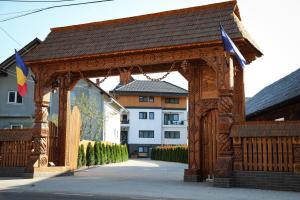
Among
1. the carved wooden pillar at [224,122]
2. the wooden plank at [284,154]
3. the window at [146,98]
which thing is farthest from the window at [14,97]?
the window at [146,98]

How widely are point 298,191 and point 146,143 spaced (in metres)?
53.0

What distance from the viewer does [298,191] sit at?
11805 millimetres

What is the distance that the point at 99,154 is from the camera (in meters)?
29.5

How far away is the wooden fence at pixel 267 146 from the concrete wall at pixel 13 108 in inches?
923

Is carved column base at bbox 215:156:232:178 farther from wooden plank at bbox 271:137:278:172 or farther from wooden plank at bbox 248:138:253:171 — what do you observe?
wooden plank at bbox 271:137:278:172

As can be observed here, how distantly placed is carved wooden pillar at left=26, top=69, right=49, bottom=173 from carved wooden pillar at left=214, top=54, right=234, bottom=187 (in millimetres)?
7384

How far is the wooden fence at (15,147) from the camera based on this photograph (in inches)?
658

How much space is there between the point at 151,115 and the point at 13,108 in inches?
1312

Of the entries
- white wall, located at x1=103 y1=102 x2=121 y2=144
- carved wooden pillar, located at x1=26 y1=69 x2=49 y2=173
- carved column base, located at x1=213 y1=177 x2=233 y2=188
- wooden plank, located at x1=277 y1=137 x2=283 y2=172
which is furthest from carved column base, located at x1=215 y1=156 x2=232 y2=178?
white wall, located at x1=103 y1=102 x2=121 y2=144

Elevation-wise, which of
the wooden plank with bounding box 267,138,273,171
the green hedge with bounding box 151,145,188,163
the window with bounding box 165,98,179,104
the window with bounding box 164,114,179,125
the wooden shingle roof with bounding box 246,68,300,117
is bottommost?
the green hedge with bounding box 151,145,188,163

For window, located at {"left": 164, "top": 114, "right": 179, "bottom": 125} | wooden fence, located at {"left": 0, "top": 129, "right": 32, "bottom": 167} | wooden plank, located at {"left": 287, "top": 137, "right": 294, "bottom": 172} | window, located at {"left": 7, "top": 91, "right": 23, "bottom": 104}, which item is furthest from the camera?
window, located at {"left": 164, "top": 114, "right": 179, "bottom": 125}

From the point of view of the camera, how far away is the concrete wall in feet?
108

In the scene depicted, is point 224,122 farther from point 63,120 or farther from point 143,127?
point 143,127

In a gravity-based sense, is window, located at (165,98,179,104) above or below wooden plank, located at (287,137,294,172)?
above
